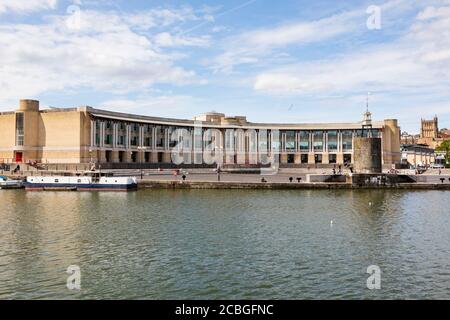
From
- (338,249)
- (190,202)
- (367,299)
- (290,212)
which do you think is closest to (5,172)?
(190,202)

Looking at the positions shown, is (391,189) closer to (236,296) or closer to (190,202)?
(190,202)

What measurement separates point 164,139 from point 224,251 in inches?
3970

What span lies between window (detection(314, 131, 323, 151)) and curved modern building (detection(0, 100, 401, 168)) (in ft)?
1.09

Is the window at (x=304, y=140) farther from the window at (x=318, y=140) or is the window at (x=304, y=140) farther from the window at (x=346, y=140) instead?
the window at (x=346, y=140)

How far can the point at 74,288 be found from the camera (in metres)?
19.2

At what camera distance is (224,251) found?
2567 centimetres

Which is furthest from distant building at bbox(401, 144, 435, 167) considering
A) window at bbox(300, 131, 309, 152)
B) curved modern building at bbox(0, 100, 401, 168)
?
window at bbox(300, 131, 309, 152)

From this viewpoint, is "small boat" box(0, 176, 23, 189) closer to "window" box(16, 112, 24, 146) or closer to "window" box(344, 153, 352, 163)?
"window" box(16, 112, 24, 146)

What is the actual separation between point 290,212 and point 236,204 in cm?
854

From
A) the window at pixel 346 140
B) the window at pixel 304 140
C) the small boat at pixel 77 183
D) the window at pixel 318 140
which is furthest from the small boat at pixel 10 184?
the window at pixel 346 140

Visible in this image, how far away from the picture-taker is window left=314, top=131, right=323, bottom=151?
147 metres

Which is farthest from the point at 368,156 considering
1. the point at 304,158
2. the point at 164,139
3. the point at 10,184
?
the point at 304,158

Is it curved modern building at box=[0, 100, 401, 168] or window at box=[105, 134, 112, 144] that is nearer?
curved modern building at box=[0, 100, 401, 168]
